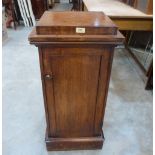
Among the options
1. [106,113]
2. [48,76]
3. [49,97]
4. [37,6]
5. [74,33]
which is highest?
[74,33]

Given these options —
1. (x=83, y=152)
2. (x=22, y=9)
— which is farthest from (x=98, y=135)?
(x=22, y=9)

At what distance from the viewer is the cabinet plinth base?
1.34 m

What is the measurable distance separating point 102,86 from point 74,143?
56 cm

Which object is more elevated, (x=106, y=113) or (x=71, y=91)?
(x=71, y=91)

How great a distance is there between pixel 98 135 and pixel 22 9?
419 cm

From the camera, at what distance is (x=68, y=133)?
133cm

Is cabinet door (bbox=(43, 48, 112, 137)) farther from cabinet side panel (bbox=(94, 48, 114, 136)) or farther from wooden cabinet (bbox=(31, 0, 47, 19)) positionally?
wooden cabinet (bbox=(31, 0, 47, 19))

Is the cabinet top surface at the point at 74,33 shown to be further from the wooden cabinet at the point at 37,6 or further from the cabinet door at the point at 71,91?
the wooden cabinet at the point at 37,6

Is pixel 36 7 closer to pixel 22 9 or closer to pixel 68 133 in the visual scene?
pixel 22 9

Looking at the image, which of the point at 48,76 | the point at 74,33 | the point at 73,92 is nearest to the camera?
the point at 74,33

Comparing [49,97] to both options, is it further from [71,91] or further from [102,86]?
[102,86]

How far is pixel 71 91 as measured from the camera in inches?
43.2

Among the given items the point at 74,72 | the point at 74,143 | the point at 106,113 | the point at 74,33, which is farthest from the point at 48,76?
the point at 106,113

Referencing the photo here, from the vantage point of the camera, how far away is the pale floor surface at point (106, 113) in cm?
142
